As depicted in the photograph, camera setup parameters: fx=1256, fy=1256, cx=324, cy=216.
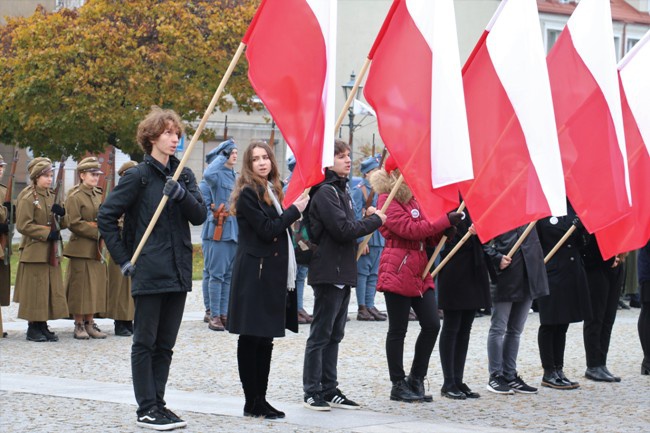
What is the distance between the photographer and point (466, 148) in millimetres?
8727

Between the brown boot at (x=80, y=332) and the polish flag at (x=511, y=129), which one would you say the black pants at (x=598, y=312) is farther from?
the brown boot at (x=80, y=332)

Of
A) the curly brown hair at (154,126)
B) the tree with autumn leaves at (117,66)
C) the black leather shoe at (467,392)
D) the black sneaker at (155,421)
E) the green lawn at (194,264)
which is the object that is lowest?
the black sneaker at (155,421)

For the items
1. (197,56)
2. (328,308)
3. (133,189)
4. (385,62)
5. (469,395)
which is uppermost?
(197,56)

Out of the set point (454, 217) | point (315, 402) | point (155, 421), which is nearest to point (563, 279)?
point (454, 217)

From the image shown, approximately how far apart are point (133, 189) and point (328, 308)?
1.77m

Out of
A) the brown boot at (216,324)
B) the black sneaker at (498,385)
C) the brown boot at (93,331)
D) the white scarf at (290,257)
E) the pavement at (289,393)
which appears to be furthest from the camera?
the brown boot at (216,324)

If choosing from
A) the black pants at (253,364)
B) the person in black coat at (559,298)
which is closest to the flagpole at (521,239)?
the person in black coat at (559,298)

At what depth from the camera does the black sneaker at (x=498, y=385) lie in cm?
1004

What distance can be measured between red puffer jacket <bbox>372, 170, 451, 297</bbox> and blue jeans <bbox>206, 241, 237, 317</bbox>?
5.22m

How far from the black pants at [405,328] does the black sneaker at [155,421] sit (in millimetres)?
2164

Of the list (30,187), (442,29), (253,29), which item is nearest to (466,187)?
(442,29)

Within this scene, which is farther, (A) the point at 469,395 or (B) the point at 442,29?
(A) the point at 469,395

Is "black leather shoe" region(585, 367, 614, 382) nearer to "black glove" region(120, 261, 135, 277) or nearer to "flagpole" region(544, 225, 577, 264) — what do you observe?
"flagpole" region(544, 225, 577, 264)

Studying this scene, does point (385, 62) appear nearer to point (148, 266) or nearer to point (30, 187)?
point (148, 266)
